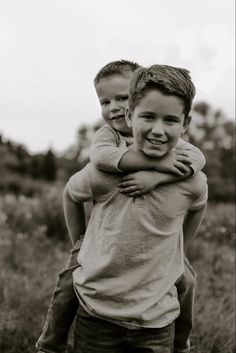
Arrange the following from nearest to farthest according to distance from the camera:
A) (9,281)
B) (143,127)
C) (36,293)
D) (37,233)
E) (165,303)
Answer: (143,127), (165,303), (36,293), (9,281), (37,233)

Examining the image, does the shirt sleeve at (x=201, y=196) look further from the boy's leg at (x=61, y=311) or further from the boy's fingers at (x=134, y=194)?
the boy's leg at (x=61, y=311)

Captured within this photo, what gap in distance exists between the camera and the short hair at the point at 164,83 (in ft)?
6.78

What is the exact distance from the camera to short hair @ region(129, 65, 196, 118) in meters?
2.07

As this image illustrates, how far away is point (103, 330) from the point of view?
7.39 ft

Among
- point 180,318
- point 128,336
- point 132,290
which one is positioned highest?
point 132,290

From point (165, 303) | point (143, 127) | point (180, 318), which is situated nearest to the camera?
point (143, 127)

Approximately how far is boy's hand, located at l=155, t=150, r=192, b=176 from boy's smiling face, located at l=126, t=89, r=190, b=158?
0.12ft

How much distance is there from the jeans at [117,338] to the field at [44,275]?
1.53 metres

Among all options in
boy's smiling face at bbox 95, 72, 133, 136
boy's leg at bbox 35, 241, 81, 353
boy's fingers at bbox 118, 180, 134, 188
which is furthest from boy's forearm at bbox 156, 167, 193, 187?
boy's leg at bbox 35, 241, 81, 353

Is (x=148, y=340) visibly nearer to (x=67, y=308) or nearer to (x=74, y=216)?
(x=67, y=308)

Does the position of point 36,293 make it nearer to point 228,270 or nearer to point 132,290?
point 132,290

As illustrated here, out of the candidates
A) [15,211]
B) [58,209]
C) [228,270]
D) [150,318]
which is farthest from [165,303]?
[15,211]

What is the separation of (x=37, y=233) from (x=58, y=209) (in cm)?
110

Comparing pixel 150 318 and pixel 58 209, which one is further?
pixel 58 209
